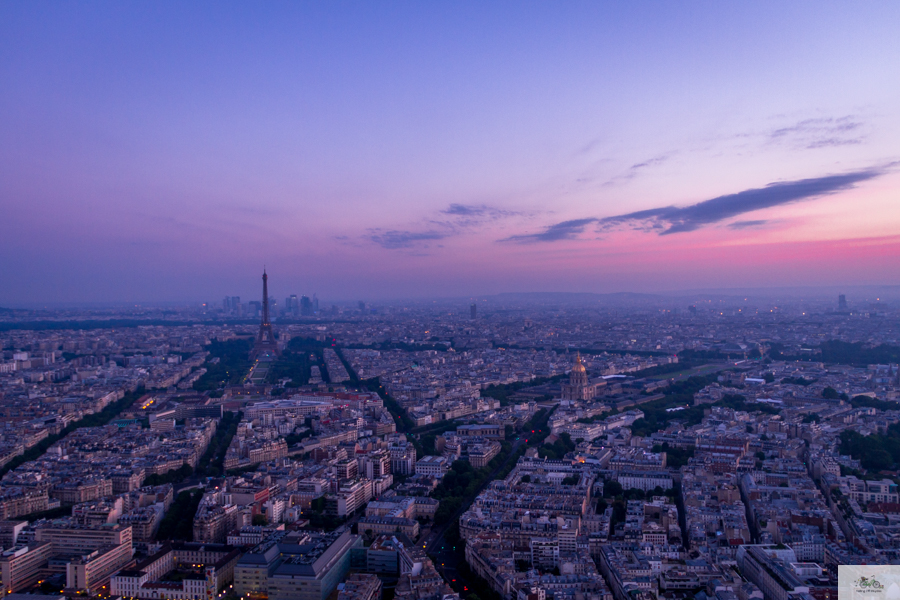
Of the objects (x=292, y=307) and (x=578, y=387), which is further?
(x=292, y=307)

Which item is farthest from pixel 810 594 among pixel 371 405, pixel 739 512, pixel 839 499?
pixel 371 405

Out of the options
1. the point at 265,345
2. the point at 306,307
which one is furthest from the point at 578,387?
the point at 306,307

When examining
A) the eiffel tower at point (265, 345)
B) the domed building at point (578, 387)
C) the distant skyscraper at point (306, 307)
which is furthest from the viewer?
the distant skyscraper at point (306, 307)

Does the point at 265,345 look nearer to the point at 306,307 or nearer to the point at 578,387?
the point at 578,387

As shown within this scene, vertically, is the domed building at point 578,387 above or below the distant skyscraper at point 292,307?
below

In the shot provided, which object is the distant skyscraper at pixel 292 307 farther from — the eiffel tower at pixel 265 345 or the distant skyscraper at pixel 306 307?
the eiffel tower at pixel 265 345

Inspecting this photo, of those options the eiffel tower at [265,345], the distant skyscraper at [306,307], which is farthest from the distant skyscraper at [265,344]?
the distant skyscraper at [306,307]

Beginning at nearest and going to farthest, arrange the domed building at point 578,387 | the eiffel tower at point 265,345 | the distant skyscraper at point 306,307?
1. the domed building at point 578,387
2. the eiffel tower at point 265,345
3. the distant skyscraper at point 306,307

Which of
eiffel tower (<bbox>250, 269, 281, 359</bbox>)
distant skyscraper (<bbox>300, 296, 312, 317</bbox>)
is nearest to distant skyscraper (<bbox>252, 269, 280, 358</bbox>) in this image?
eiffel tower (<bbox>250, 269, 281, 359</bbox>)

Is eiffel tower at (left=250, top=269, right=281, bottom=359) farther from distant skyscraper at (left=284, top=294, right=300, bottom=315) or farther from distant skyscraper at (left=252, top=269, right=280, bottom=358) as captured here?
distant skyscraper at (left=284, top=294, right=300, bottom=315)
